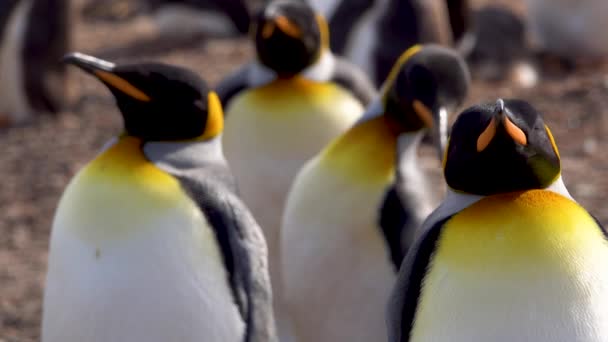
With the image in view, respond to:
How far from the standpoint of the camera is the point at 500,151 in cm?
246

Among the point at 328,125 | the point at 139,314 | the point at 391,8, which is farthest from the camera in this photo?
the point at 391,8

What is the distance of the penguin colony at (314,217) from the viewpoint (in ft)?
8.12

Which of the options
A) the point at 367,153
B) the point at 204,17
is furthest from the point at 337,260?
the point at 204,17

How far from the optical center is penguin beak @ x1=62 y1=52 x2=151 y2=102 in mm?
3037

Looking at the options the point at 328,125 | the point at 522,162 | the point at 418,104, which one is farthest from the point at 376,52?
the point at 522,162

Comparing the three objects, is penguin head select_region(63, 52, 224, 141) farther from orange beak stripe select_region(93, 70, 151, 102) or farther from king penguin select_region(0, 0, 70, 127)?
king penguin select_region(0, 0, 70, 127)

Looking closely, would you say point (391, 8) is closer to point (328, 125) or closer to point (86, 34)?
point (328, 125)

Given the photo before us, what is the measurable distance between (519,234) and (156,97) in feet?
3.81

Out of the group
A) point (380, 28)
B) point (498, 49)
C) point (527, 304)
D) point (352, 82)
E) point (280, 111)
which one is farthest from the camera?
point (498, 49)

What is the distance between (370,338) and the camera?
340 centimetres

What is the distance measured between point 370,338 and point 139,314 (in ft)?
2.71

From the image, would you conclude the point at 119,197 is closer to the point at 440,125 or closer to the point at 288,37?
the point at 440,125

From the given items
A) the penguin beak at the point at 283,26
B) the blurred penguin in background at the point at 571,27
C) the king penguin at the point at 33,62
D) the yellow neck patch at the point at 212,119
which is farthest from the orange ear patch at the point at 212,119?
the blurred penguin in background at the point at 571,27

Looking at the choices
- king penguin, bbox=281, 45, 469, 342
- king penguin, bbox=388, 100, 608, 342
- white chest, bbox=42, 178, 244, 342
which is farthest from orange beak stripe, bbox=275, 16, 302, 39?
king penguin, bbox=388, 100, 608, 342
